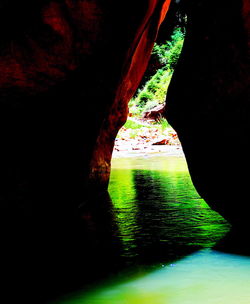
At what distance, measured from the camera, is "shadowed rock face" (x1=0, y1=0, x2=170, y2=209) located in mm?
3664

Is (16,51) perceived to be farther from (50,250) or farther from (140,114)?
(140,114)

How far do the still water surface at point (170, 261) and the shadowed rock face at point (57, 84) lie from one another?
3.10ft

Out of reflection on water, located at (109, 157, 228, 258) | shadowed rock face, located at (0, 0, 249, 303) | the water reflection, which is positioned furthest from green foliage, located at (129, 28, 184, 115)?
shadowed rock face, located at (0, 0, 249, 303)

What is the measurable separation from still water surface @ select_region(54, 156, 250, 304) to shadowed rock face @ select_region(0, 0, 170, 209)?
37.2 inches

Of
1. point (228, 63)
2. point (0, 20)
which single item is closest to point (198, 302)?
A: point (228, 63)

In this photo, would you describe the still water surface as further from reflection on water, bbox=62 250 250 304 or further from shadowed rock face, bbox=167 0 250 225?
shadowed rock face, bbox=167 0 250 225

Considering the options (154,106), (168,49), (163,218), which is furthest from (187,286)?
(168,49)

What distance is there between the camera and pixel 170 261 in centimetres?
277

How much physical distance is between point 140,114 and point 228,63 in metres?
21.7

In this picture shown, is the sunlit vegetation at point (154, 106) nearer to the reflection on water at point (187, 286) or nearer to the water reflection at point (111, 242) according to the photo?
the water reflection at point (111, 242)

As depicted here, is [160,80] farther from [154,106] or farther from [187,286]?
[187,286]

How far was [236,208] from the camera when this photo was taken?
3.28 metres

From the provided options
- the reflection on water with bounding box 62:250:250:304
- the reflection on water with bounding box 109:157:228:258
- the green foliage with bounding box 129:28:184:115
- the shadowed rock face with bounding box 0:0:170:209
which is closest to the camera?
the reflection on water with bounding box 62:250:250:304

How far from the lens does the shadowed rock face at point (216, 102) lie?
2.99 meters
